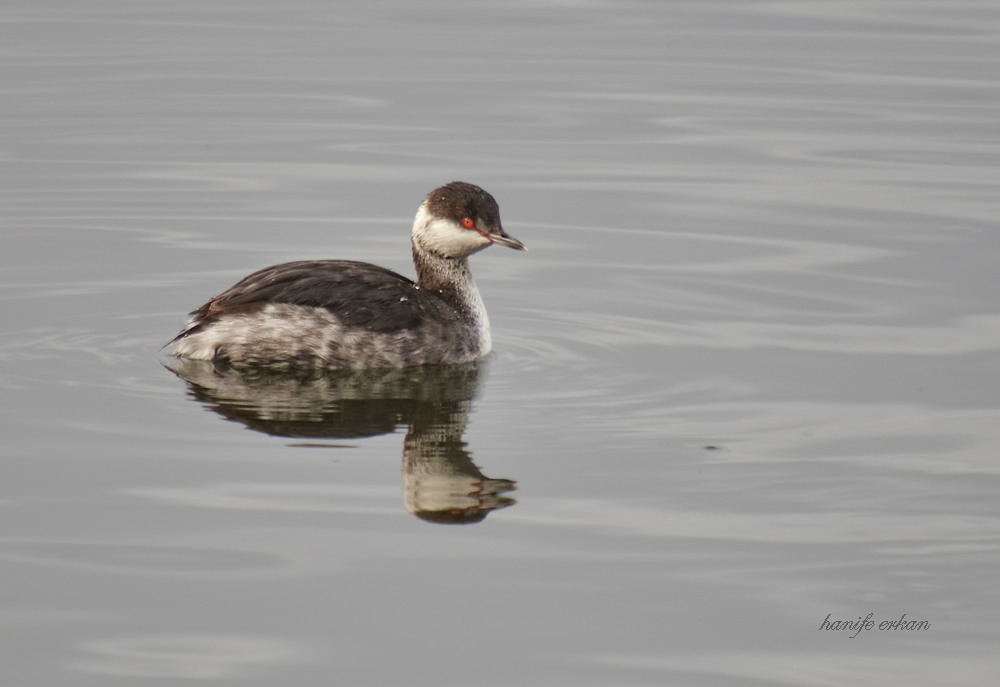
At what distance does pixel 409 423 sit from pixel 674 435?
4.54 ft

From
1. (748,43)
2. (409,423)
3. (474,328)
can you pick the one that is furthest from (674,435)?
(748,43)

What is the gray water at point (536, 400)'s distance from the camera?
6125 mm

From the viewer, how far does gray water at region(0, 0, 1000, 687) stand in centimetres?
612

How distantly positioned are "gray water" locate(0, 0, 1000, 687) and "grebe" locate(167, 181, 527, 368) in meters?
0.26

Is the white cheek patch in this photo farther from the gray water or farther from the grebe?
the gray water

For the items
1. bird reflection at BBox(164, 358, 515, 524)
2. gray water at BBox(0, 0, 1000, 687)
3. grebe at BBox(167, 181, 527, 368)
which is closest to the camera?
gray water at BBox(0, 0, 1000, 687)

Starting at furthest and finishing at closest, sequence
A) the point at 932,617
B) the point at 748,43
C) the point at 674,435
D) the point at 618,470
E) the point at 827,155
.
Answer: the point at 748,43 → the point at 827,155 → the point at 674,435 → the point at 618,470 → the point at 932,617

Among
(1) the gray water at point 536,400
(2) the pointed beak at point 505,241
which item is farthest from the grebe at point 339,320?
(1) the gray water at point 536,400

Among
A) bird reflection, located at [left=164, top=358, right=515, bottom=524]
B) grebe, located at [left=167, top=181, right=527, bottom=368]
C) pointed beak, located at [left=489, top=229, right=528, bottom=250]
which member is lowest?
bird reflection, located at [left=164, top=358, right=515, bottom=524]

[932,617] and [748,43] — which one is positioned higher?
[748,43]

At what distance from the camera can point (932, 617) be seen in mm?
6277

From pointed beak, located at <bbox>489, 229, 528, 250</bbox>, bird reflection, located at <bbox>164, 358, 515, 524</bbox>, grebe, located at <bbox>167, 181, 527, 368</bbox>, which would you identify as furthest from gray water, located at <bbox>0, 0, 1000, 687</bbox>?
pointed beak, located at <bbox>489, 229, 528, 250</bbox>

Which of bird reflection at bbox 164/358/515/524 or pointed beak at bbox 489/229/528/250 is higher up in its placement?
pointed beak at bbox 489/229/528/250

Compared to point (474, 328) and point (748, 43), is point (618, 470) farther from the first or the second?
point (748, 43)
